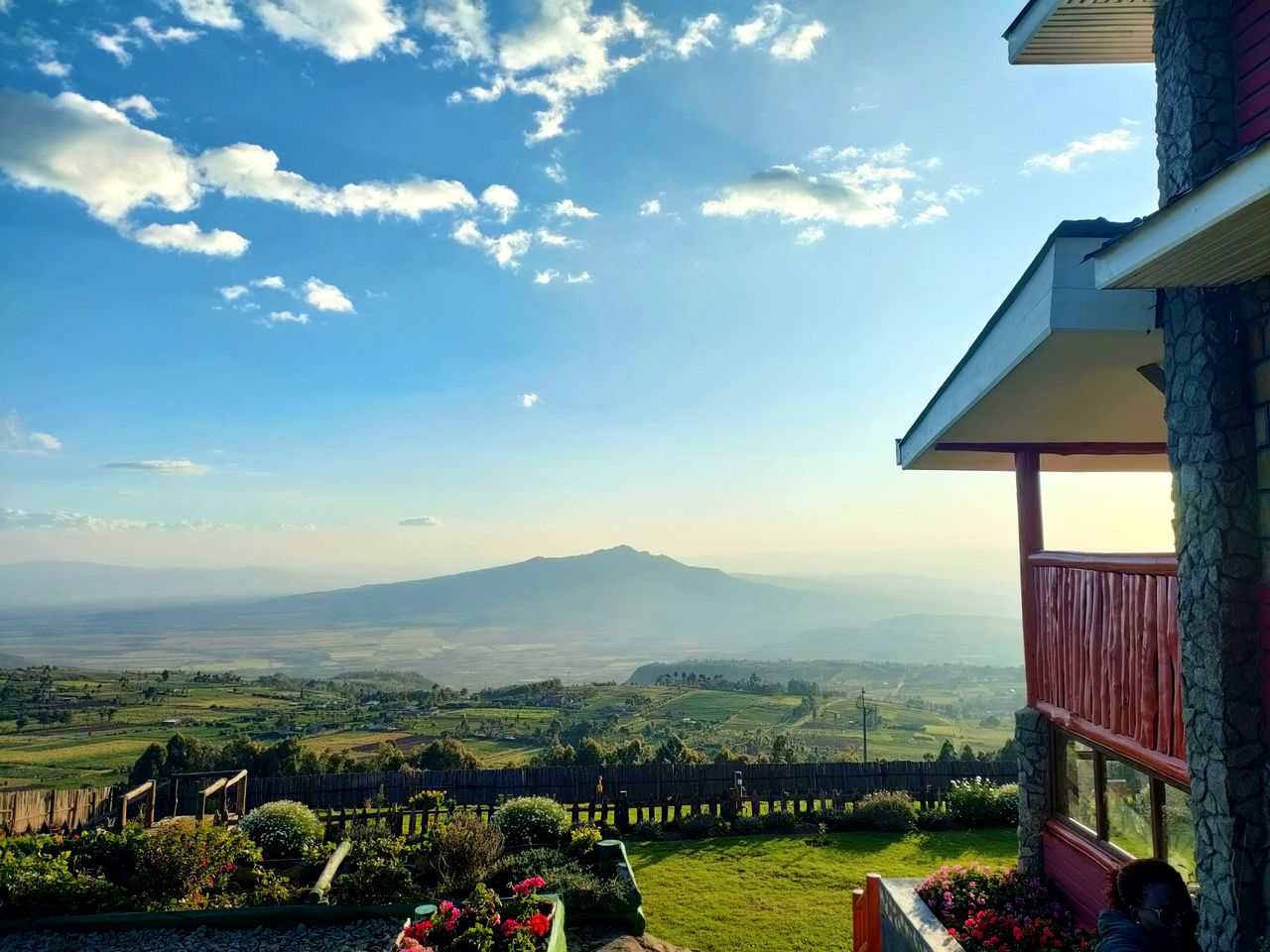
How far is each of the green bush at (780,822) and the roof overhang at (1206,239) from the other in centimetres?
1315

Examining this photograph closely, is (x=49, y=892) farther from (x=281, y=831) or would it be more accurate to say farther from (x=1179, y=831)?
(x=1179, y=831)

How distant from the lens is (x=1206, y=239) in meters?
3.67

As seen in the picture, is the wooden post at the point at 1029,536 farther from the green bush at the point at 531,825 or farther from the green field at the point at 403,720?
the green field at the point at 403,720

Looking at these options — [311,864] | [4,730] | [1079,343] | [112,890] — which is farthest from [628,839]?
[4,730]

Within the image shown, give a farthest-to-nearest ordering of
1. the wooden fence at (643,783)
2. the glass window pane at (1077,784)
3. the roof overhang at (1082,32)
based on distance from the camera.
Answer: the wooden fence at (643,783) → the glass window pane at (1077,784) → the roof overhang at (1082,32)

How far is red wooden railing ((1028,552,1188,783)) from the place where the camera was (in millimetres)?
5398

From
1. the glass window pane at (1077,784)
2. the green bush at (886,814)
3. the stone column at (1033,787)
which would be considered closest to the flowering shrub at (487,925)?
the stone column at (1033,787)

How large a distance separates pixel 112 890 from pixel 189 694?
66766 mm

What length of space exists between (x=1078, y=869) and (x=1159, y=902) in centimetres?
446

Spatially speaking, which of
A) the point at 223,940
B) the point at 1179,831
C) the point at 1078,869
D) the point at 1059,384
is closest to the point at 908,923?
the point at 1078,869

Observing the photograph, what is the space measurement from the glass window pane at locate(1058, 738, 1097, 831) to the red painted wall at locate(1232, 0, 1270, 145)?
5158 millimetres

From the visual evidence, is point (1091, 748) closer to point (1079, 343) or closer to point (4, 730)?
point (1079, 343)

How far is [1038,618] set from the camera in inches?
312

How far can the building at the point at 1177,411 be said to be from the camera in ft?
13.7
